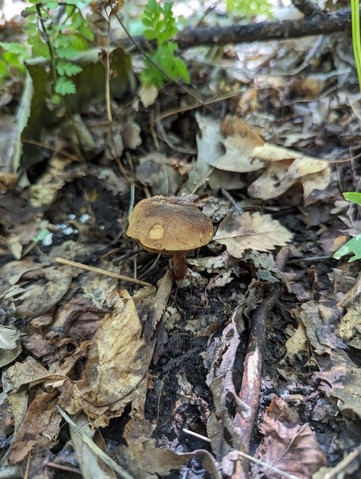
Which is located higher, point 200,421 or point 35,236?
point 35,236

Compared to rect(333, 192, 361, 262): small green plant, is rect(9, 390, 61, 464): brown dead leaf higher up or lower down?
lower down

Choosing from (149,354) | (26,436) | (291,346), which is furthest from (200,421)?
(26,436)

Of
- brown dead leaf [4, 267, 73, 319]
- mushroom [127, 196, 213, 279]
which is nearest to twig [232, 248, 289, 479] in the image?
mushroom [127, 196, 213, 279]

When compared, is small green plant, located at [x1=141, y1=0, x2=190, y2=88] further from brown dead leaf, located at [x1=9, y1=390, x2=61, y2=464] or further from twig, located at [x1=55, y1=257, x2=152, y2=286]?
brown dead leaf, located at [x1=9, y1=390, x2=61, y2=464]

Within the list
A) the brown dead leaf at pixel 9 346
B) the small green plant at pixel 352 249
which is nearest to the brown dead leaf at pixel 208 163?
the small green plant at pixel 352 249

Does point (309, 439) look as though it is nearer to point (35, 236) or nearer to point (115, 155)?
point (35, 236)

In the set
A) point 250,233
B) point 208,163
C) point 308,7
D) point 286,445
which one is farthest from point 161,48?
point 286,445
